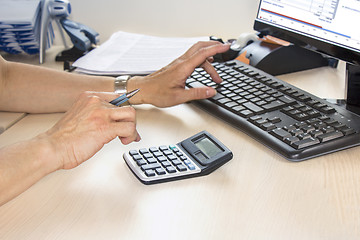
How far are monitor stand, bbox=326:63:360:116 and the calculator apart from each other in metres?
0.33

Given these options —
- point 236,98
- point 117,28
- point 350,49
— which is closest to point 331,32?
point 350,49

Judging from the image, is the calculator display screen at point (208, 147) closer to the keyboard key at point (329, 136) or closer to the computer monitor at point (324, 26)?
the keyboard key at point (329, 136)

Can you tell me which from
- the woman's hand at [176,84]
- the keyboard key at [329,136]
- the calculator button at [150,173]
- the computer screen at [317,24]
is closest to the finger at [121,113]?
the calculator button at [150,173]

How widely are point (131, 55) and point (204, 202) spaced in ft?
2.16

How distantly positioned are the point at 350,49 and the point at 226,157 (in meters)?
0.36

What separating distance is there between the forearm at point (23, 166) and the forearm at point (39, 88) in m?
0.25

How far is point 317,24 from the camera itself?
854 mm

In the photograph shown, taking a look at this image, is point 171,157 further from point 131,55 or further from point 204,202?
point 131,55

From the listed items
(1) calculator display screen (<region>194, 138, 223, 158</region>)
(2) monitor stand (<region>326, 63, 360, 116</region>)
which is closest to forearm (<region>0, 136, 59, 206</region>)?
(1) calculator display screen (<region>194, 138, 223, 158</region>)

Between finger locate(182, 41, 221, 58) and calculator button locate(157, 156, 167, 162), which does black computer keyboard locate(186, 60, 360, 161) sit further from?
calculator button locate(157, 156, 167, 162)

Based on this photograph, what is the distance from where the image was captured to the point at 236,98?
81 cm

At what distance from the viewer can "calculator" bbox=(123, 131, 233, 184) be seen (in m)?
0.60

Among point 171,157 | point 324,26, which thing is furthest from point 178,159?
point 324,26

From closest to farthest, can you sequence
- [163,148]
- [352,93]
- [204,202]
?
[204,202] → [163,148] → [352,93]
